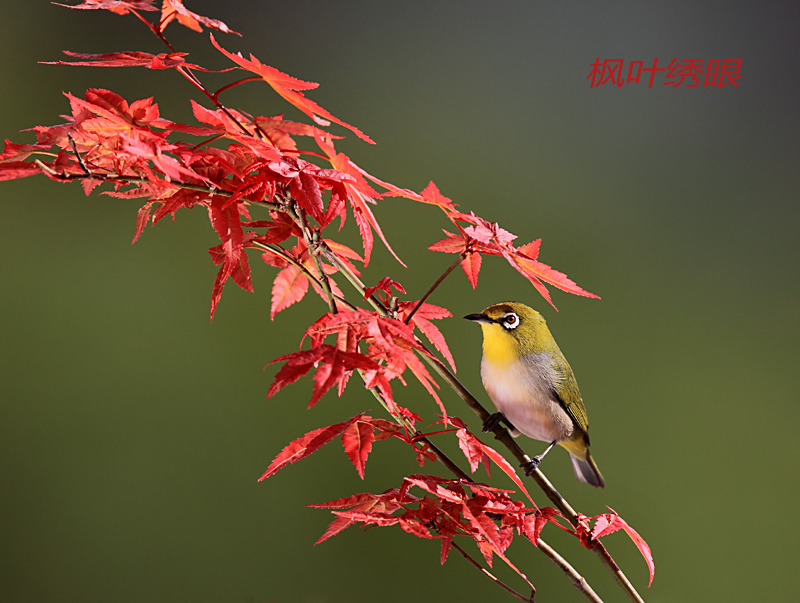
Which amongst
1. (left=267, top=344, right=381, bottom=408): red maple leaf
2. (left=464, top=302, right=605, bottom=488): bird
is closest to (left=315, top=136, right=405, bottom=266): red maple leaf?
(left=267, top=344, right=381, bottom=408): red maple leaf

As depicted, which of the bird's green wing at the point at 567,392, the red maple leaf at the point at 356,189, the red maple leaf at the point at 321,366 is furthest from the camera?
the bird's green wing at the point at 567,392

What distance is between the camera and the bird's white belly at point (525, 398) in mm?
875

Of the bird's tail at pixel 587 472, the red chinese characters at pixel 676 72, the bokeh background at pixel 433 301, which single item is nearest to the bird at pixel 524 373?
the bird's tail at pixel 587 472

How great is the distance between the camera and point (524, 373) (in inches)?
34.5

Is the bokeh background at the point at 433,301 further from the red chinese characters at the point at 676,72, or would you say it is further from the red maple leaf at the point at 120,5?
the red maple leaf at the point at 120,5

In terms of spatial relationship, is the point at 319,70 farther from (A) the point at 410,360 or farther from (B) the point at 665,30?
(A) the point at 410,360

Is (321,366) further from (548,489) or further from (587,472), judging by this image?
(587,472)

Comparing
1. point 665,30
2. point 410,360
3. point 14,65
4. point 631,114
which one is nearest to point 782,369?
point 631,114

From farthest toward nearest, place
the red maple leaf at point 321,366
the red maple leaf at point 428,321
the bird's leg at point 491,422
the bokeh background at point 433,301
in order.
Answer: the bokeh background at point 433,301, the bird's leg at point 491,422, the red maple leaf at point 428,321, the red maple leaf at point 321,366

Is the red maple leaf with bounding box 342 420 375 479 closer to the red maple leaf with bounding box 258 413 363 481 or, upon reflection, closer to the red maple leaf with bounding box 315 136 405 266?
the red maple leaf with bounding box 258 413 363 481

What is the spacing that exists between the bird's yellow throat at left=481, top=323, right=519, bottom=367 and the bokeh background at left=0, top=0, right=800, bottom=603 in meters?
0.76

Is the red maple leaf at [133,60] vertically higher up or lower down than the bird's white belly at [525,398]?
higher up

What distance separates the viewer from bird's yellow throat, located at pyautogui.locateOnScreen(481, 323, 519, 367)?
2.90 ft

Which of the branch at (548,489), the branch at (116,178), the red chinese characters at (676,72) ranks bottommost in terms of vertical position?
the branch at (548,489)
